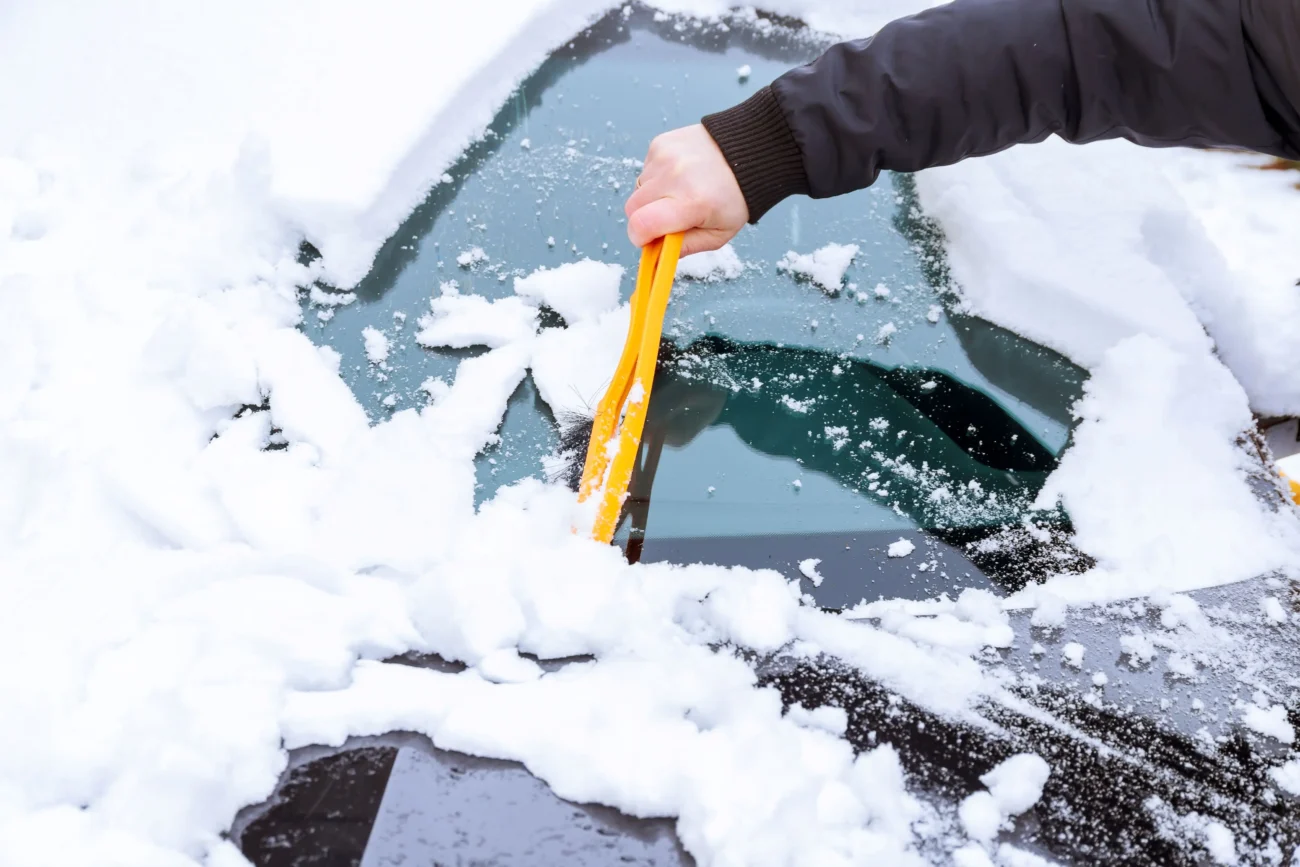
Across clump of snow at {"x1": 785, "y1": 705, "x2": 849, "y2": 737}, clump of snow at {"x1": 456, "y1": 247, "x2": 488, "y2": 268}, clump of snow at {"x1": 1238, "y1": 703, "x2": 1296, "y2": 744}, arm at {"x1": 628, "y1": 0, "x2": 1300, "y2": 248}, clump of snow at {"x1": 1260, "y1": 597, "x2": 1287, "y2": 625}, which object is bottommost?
clump of snow at {"x1": 1238, "y1": 703, "x2": 1296, "y2": 744}

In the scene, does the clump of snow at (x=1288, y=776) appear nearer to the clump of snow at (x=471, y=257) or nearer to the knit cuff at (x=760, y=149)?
the knit cuff at (x=760, y=149)

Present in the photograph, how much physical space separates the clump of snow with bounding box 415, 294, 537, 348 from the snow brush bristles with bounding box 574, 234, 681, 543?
0.16 m

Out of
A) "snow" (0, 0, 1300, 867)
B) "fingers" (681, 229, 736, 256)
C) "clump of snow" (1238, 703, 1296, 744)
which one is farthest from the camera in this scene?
"fingers" (681, 229, 736, 256)

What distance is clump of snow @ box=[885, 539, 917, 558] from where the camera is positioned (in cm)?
88

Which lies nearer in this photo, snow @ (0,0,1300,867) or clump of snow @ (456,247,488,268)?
snow @ (0,0,1300,867)

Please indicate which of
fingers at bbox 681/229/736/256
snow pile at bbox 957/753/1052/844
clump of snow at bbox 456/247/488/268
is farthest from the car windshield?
snow pile at bbox 957/753/1052/844

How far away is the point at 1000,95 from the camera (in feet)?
3.02

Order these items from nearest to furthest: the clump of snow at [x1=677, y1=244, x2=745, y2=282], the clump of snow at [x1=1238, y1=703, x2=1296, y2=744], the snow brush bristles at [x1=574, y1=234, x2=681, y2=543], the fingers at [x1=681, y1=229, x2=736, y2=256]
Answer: the clump of snow at [x1=1238, y1=703, x2=1296, y2=744]
the snow brush bristles at [x1=574, y1=234, x2=681, y2=543]
the fingers at [x1=681, y1=229, x2=736, y2=256]
the clump of snow at [x1=677, y1=244, x2=745, y2=282]

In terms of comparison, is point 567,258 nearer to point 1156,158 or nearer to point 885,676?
point 885,676

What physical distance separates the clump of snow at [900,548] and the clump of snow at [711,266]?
0.41 metres

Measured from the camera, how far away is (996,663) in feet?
2.51

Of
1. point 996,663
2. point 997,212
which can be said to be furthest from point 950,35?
point 996,663

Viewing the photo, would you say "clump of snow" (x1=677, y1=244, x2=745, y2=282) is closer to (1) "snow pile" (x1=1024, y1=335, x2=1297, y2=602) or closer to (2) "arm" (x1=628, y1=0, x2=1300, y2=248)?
(2) "arm" (x1=628, y1=0, x2=1300, y2=248)

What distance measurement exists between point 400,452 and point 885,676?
20.0 inches
